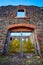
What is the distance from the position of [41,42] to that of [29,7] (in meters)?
3.01

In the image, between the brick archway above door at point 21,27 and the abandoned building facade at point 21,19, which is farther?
the brick archway above door at point 21,27

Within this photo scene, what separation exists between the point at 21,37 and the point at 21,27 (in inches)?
27.6

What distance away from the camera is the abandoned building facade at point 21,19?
24.1 ft

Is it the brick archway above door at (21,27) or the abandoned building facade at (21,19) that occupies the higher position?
the abandoned building facade at (21,19)

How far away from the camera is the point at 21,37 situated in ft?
24.8

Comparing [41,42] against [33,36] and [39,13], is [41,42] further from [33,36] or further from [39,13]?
[39,13]

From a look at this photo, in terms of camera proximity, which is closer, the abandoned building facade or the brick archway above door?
the abandoned building facade

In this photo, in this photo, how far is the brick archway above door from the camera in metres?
7.49

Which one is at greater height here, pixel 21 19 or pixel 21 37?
pixel 21 19

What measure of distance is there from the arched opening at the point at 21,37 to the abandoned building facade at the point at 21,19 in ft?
0.56

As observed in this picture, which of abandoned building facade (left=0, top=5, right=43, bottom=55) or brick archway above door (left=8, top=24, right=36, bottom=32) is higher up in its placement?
abandoned building facade (left=0, top=5, right=43, bottom=55)

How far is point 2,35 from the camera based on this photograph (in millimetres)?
7289

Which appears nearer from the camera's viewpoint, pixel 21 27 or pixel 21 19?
pixel 21 27

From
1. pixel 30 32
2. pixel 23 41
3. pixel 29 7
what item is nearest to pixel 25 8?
pixel 29 7
